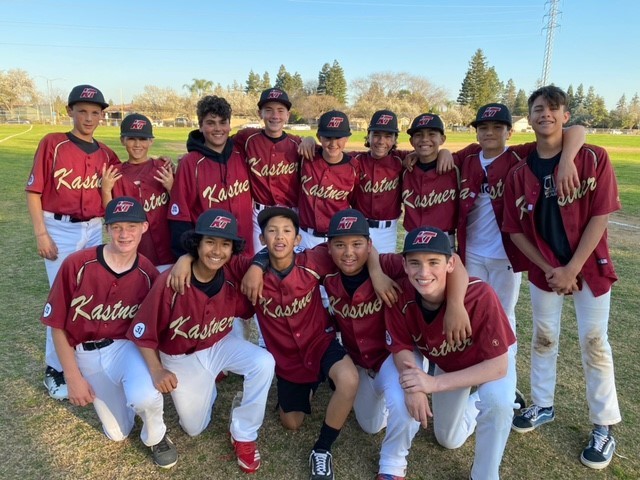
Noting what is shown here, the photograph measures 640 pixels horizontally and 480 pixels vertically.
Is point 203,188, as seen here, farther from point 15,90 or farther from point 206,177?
point 15,90

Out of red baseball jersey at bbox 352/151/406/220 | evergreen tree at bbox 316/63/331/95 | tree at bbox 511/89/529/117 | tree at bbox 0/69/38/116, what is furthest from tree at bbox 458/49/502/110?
red baseball jersey at bbox 352/151/406/220

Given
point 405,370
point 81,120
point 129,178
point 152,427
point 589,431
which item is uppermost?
point 81,120

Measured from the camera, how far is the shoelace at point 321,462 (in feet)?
9.32

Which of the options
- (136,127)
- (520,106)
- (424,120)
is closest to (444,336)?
(424,120)

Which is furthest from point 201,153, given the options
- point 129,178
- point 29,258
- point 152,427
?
point 29,258

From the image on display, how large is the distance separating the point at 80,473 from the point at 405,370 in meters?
2.11

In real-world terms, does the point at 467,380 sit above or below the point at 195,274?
below

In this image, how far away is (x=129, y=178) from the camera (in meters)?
4.08

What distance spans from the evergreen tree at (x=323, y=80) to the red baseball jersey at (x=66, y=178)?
90261 mm

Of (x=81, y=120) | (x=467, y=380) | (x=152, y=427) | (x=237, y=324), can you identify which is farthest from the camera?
(x=237, y=324)

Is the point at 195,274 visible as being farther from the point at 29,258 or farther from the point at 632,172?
the point at 632,172

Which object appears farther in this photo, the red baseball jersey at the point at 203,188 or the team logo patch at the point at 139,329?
the red baseball jersey at the point at 203,188

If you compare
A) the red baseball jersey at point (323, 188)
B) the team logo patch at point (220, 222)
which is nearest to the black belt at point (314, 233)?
the red baseball jersey at point (323, 188)

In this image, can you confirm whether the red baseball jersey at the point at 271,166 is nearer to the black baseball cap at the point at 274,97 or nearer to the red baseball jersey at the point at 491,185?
the black baseball cap at the point at 274,97
